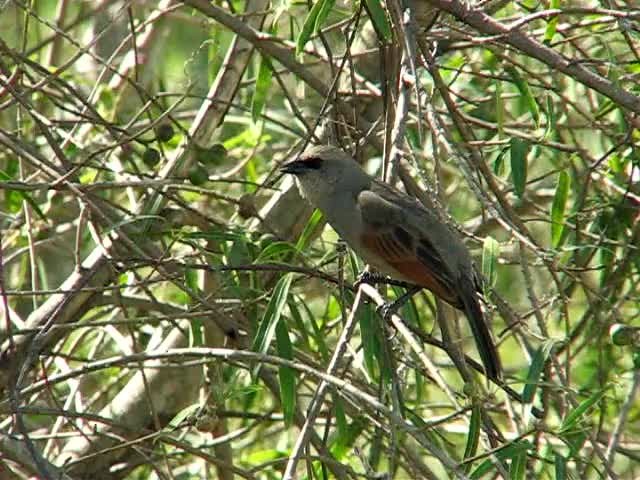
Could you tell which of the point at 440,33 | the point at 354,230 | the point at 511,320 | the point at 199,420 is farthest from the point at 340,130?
the point at 199,420

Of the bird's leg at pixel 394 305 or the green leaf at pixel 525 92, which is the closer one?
the bird's leg at pixel 394 305

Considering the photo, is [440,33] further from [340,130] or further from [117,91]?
[117,91]

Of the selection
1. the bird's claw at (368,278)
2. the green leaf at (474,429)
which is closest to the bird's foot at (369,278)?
the bird's claw at (368,278)

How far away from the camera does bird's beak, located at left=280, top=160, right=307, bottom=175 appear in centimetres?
473

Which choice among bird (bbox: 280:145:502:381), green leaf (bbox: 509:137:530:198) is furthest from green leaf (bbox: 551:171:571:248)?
bird (bbox: 280:145:502:381)

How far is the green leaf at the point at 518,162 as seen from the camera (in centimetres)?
411

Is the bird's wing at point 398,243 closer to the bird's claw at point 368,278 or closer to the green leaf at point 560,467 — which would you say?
the bird's claw at point 368,278

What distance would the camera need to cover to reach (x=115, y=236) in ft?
15.0

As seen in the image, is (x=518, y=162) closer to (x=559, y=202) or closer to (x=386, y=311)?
(x=559, y=202)

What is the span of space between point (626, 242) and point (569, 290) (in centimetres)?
35

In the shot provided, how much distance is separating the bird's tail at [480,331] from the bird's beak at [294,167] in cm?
78

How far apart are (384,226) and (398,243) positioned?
9 centimetres

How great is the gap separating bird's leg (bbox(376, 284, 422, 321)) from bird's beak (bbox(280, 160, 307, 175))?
2.15 feet

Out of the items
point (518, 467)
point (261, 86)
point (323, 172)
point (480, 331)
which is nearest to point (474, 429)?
point (518, 467)
